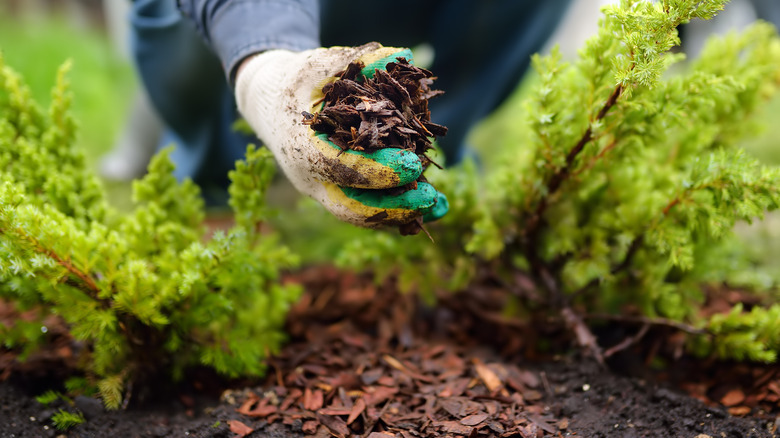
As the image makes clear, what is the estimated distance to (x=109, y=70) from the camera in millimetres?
7035

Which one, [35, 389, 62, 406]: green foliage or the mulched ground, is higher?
the mulched ground

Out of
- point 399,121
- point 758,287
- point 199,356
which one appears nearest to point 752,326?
point 758,287

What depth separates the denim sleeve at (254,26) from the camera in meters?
1.67

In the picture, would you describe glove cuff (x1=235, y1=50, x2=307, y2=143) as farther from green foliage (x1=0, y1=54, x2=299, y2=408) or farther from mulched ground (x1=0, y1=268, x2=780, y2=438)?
mulched ground (x1=0, y1=268, x2=780, y2=438)

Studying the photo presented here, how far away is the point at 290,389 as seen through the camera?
66.4 inches

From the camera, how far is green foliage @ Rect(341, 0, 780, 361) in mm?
1478

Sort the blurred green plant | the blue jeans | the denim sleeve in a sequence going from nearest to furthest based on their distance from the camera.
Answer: the denim sleeve → the blue jeans → the blurred green plant

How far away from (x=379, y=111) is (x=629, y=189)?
1054 millimetres

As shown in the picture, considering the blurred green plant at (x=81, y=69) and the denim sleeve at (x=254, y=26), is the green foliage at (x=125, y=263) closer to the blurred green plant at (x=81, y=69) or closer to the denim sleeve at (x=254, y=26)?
the denim sleeve at (x=254, y=26)

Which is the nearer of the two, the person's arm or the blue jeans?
the person's arm

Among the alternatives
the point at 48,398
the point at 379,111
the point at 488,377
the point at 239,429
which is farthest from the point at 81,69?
the point at 488,377

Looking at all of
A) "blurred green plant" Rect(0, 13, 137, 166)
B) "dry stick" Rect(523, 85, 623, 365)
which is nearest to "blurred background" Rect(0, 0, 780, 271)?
"blurred green plant" Rect(0, 13, 137, 166)

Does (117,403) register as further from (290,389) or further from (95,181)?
(95,181)

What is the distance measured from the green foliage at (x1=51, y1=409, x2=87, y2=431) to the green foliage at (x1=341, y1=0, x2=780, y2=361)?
1058 millimetres
